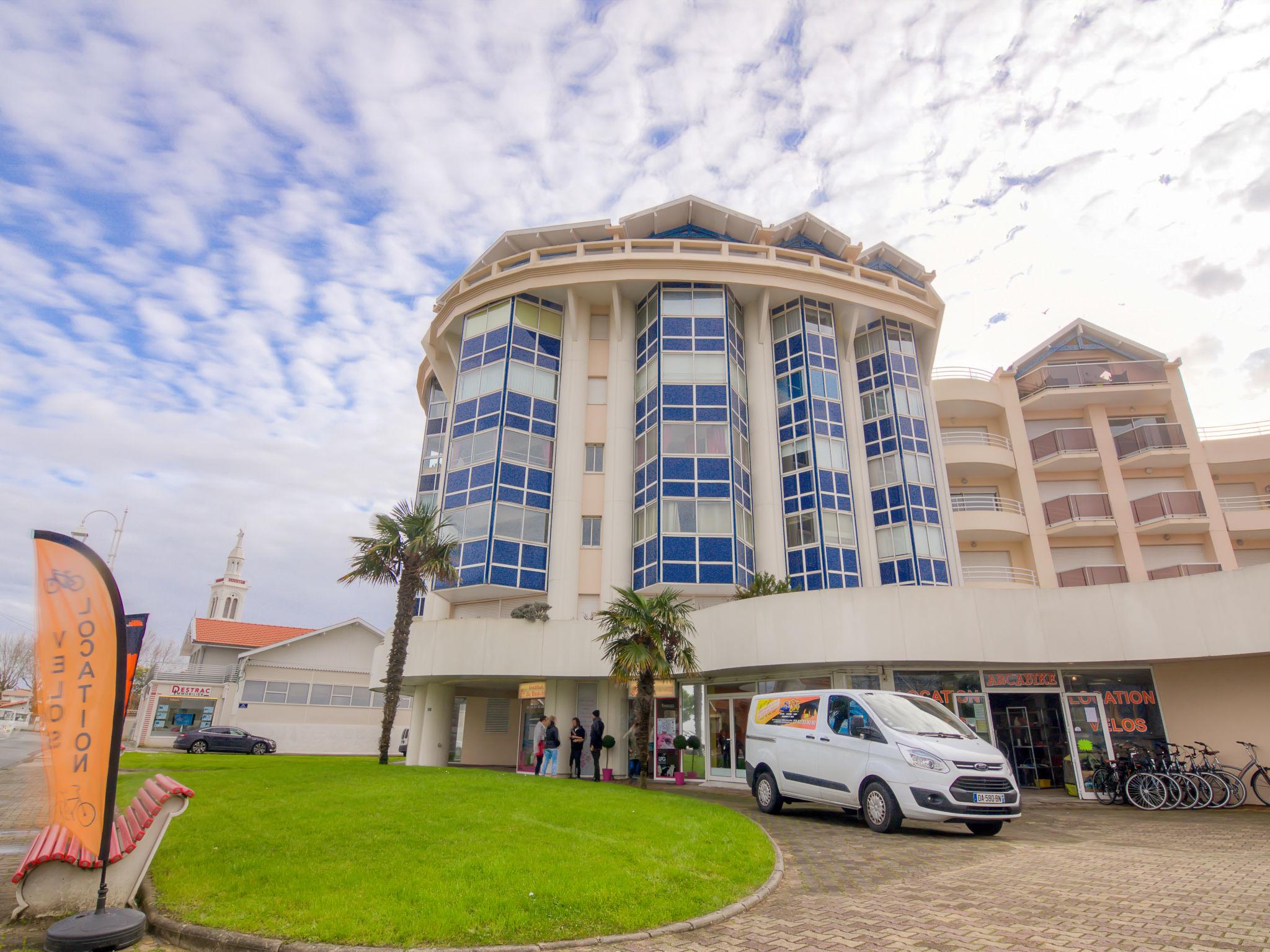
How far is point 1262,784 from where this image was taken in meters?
15.6

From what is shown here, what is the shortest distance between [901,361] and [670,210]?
1263 cm

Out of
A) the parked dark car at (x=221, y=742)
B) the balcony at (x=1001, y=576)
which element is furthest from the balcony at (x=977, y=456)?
the parked dark car at (x=221, y=742)

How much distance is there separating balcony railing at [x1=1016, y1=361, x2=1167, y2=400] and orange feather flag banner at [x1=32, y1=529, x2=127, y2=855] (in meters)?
37.1

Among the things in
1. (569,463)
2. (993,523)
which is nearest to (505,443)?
(569,463)

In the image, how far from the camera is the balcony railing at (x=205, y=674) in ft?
138

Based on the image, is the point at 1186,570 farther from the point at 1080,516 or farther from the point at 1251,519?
the point at 1080,516

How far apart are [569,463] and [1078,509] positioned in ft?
74.3

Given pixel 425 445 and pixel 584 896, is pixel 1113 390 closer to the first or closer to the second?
pixel 425 445

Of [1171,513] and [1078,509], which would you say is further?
[1078,509]

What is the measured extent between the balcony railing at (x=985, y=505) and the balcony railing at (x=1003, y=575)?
2556 millimetres

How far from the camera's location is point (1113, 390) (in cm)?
3316

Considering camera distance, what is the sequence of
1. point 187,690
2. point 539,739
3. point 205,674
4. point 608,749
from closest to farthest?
1. point 608,749
2. point 539,739
3. point 187,690
4. point 205,674

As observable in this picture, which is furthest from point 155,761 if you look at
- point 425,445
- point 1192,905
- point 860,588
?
point 1192,905

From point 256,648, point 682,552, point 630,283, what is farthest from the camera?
point 256,648
